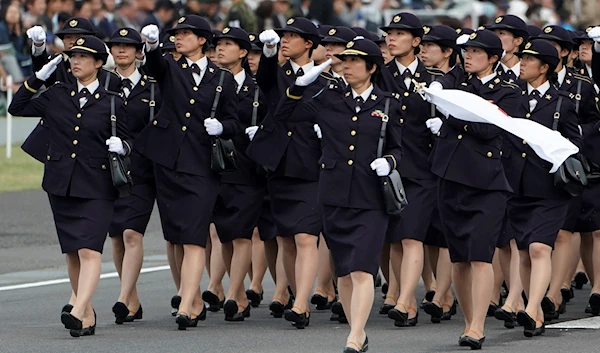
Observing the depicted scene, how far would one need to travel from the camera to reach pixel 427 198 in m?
12.6

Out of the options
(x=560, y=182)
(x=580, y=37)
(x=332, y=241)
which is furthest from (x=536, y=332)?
(x=580, y=37)

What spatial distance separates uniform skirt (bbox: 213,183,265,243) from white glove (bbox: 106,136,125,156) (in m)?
1.56

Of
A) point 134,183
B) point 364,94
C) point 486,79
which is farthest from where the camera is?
point 134,183

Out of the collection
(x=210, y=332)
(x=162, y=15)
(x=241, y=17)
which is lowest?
(x=210, y=332)

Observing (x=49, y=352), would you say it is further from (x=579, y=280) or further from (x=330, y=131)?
(x=579, y=280)

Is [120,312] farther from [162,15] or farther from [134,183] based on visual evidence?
[162,15]

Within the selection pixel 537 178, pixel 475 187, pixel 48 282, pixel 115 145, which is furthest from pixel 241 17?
pixel 475 187

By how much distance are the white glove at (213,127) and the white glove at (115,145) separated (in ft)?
2.64

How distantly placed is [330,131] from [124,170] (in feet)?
5.29

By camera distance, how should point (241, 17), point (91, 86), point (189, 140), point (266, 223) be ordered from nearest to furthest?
1. point (91, 86)
2. point (189, 140)
3. point (266, 223)
4. point (241, 17)

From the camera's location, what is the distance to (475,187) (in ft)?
36.1

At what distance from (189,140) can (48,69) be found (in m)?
1.18

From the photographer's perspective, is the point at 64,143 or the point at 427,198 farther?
the point at 427,198

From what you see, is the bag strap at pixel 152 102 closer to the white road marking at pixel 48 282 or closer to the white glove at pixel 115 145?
the white glove at pixel 115 145
